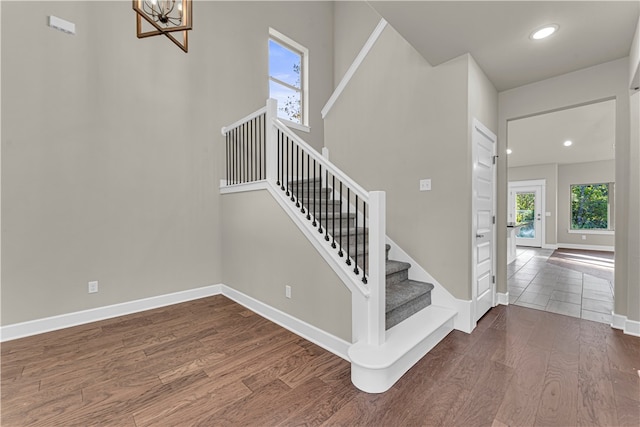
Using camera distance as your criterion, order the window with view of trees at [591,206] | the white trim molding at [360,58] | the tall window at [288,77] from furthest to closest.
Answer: the window with view of trees at [591,206] < the tall window at [288,77] < the white trim molding at [360,58]

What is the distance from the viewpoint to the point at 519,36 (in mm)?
2346

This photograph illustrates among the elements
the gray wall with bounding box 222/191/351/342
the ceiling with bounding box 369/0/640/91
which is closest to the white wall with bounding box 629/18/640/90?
the ceiling with bounding box 369/0/640/91

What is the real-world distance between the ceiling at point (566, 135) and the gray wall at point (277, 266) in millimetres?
4380

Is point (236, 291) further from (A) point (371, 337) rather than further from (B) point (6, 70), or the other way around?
(B) point (6, 70)

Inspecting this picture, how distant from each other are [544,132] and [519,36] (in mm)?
4997

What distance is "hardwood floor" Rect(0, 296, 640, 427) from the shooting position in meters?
1.60

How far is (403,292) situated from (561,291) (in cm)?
296

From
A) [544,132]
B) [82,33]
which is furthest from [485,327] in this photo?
[544,132]

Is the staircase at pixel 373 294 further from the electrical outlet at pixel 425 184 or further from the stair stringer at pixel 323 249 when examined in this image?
the electrical outlet at pixel 425 184

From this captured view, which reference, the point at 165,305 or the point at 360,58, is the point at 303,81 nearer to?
the point at 360,58

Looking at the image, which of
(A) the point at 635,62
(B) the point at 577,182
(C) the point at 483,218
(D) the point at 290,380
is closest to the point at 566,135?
(B) the point at 577,182

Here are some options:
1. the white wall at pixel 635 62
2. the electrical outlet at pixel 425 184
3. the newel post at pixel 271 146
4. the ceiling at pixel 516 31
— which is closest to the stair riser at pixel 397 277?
the electrical outlet at pixel 425 184

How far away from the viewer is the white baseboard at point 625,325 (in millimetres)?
2578

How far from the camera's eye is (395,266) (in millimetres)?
2971
